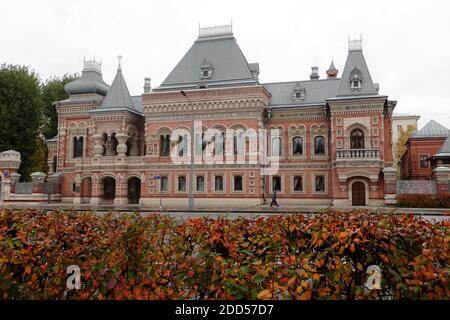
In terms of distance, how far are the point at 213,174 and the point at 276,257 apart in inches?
1066

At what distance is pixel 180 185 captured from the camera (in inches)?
1242

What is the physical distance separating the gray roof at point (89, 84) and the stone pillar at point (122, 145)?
681 centimetres

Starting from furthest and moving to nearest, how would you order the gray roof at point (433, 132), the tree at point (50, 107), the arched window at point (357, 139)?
the tree at point (50, 107) < the gray roof at point (433, 132) < the arched window at point (357, 139)

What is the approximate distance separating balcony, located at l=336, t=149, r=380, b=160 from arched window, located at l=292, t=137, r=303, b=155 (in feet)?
12.6

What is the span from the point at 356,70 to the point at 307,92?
4763 millimetres

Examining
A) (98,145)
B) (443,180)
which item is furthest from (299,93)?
(98,145)

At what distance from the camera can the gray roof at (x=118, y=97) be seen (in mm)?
34231

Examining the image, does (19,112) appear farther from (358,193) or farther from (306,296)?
(306,296)

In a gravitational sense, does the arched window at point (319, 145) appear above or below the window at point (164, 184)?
above

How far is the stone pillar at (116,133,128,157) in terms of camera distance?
32688 millimetres

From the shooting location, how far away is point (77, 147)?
36.3m

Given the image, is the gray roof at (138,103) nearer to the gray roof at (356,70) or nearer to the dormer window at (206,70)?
the dormer window at (206,70)

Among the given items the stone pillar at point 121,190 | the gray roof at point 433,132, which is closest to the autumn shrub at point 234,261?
the stone pillar at point 121,190

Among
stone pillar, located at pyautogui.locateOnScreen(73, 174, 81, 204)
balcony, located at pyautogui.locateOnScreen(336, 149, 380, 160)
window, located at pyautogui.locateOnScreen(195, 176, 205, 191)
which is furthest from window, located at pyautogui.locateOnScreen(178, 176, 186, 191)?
balcony, located at pyautogui.locateOnScreen(336, 149, 380, 160)
